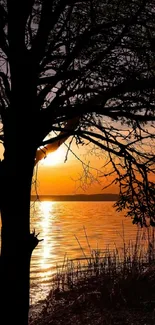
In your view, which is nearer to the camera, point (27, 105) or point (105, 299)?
point (27, 105)

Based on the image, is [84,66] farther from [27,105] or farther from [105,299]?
[105,299]

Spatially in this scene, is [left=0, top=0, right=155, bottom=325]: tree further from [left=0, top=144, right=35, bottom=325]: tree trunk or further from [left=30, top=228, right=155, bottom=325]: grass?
[left=30, top=228, right=155, bottom=325]: grass

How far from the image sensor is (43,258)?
32375 millimetres

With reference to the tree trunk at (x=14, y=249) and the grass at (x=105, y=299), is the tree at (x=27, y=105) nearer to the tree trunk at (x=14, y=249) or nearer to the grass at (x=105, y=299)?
the tree trunk at (x=14, y=249)

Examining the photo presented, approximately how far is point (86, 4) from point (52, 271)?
731 inches

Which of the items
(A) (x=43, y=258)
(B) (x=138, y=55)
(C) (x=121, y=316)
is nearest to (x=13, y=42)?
(B) (x=138, y=55)

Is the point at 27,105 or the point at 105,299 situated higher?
the point at 27,105

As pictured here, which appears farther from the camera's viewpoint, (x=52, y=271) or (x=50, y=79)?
(x=52, y=271)

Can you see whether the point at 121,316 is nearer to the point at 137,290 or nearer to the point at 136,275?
the point at 137,290

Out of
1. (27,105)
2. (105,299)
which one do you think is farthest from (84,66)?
(105,299)

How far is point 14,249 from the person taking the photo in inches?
301

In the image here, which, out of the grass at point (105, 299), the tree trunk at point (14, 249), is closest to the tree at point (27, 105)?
the tree trunk at point (14, 249)

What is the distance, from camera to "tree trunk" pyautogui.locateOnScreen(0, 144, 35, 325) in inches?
301

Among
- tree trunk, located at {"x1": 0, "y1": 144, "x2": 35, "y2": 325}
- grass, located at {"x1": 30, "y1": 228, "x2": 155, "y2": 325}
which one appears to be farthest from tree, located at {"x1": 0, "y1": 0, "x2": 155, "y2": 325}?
grass, located at {"x1": 30, "y1": 228, "x2": 155, "y2": 325}
